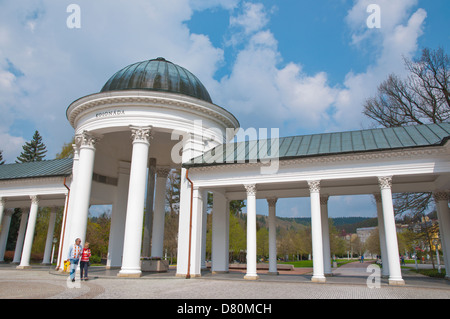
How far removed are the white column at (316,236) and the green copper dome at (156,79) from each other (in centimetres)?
1102

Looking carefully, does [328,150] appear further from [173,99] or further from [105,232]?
[105,232]

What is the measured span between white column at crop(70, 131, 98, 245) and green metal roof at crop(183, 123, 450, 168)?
21.1 feet

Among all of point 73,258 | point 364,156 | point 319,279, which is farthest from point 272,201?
point 73,258

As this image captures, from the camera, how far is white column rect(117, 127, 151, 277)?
18984 millimetres

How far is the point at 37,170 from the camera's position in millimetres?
30641

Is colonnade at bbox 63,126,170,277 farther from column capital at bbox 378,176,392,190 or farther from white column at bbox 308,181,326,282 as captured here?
column capital at bbox 378,176,392,190

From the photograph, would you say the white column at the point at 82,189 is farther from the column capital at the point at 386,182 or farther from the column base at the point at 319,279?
the column capital at the point at 386,182

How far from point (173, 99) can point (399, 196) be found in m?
21.6

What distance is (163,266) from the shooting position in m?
23.5

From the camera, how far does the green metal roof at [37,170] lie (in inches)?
1129

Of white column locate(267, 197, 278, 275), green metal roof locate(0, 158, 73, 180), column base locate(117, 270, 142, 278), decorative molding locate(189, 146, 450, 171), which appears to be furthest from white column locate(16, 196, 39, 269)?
white column locate(267, 197, 278, 275)
